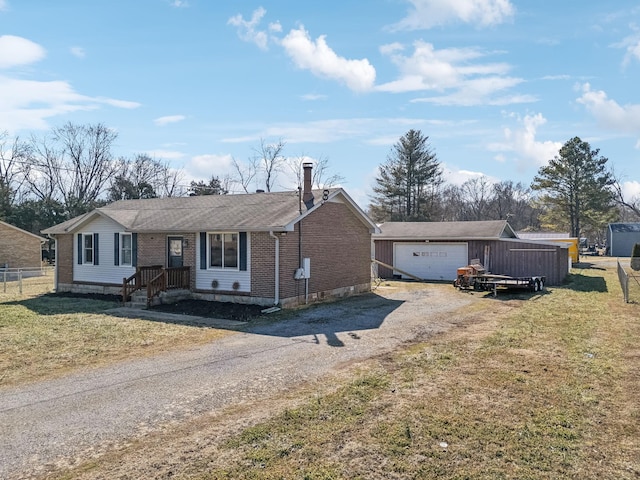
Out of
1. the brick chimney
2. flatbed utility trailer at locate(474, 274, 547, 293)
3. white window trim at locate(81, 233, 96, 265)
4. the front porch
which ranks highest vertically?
the brick chimney

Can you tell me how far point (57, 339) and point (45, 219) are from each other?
43.4 m

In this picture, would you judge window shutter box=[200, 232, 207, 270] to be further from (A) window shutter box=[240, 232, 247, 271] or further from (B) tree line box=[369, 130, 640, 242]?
(B) tree line box=[369, 130, 640, 242]

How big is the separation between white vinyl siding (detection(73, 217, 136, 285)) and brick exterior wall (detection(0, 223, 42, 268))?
1836cm

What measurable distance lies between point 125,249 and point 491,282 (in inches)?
572

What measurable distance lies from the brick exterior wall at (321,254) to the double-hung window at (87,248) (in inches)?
324

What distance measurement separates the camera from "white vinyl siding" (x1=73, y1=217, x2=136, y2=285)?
61.9 ft

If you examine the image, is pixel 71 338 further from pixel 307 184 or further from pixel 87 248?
pixel 87 248

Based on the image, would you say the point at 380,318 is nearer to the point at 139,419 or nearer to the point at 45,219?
the point at 139,419

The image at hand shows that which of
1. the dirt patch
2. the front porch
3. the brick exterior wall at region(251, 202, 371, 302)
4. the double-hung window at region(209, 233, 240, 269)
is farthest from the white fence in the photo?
the brick exterior wall at region(251, 202, 371, 302)

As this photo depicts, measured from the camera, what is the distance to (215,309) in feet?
49.3

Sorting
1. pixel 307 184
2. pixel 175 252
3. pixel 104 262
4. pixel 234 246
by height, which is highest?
pixel 307 184

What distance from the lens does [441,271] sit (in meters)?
25.9

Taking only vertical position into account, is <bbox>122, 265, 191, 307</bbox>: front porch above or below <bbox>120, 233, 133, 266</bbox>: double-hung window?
below

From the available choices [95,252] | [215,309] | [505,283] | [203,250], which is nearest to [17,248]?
[95,252]
